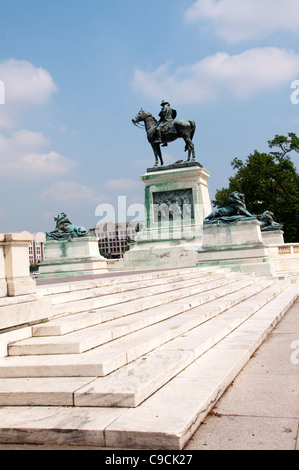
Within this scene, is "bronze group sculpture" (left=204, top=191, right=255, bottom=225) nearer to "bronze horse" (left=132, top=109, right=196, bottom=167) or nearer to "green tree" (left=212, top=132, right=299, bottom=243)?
"bronze horse" (left=132, top=109, right=196, bottom=167)

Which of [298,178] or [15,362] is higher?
[298,178]

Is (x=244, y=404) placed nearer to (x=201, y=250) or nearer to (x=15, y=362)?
(x=15, y=362)

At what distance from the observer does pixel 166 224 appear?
24031mm

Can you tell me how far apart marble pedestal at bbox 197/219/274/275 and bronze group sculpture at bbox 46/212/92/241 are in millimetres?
6299

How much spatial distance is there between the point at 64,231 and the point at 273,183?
33718 mm

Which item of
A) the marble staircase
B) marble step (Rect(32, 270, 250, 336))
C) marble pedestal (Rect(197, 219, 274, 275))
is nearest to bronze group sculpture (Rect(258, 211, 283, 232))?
marble pedestal (Rect(197, 219, 274, 275))

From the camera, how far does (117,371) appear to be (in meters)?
4.35

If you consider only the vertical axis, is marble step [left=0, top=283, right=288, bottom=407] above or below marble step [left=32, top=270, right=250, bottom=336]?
below

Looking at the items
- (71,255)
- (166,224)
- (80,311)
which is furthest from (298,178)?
(80,311)

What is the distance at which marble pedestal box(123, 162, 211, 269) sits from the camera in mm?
22781

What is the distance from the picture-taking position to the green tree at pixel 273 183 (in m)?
49.9

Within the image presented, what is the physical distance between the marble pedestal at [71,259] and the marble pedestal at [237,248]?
5.51m

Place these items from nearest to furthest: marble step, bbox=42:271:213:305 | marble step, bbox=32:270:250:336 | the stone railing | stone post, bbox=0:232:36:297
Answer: marble step, bbox=32:270:250:336 → stone post, bbox=0:232:36:297 → marble step, bbox=42:271:213:305 → the stone railing
